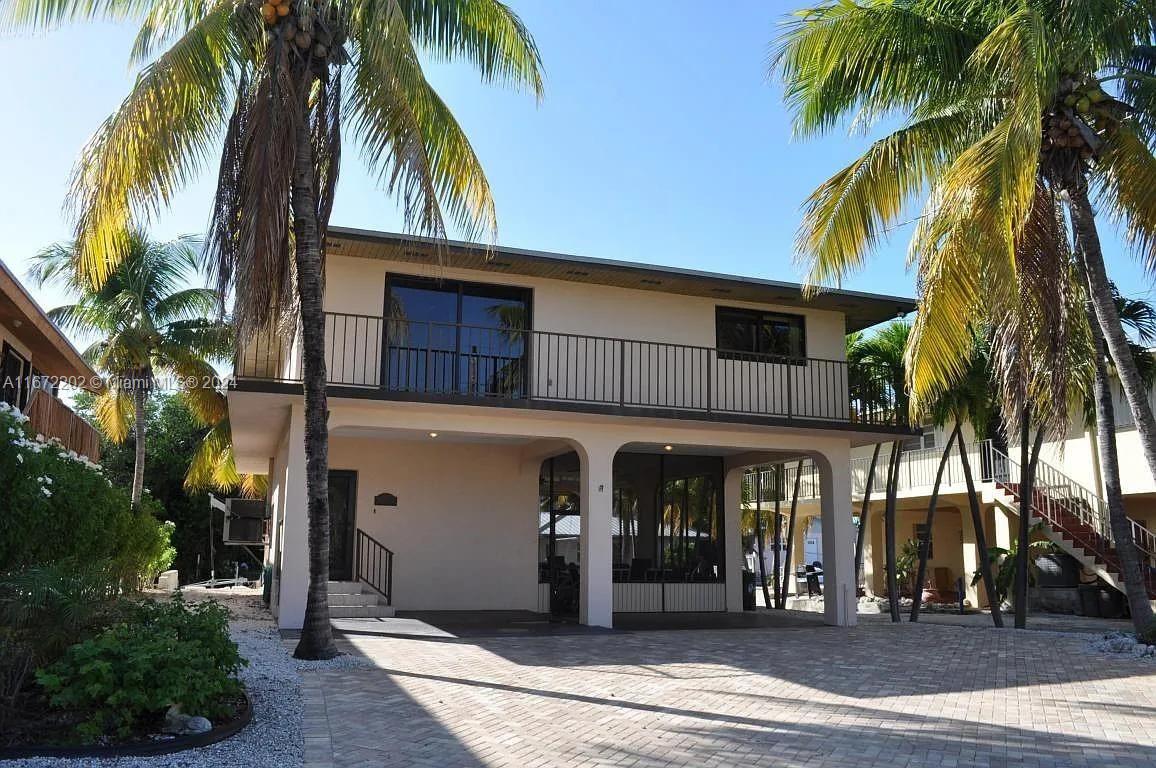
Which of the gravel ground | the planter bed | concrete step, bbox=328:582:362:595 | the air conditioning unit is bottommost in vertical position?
the gravel ground

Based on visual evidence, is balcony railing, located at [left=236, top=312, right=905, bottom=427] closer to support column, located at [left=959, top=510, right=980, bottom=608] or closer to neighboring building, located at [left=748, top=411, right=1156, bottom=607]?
neighboring building, located at [left=748, top=411, right=1156, bottom=607]

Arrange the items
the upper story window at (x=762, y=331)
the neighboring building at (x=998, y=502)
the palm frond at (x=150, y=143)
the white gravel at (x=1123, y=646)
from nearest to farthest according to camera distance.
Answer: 1. the palm frond at (x=150, y=143)
2. the white gravel at (x=1123, y=646)
3. the upper story window at (x=762, y=331)
4. the neighboring building at (x=998, y=502)

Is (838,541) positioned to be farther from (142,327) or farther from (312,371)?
(142,327)

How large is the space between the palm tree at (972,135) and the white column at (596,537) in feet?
14.1

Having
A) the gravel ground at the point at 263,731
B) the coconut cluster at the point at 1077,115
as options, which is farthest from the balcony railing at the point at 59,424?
the coconut cluster at the point at 1077,115

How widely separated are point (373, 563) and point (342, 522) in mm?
887

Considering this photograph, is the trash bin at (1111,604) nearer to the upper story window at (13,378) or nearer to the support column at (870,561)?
the support column at (870,561)

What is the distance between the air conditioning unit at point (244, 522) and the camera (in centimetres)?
2305

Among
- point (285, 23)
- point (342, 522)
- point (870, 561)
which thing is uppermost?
point (285, 23)

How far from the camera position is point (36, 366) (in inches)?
696

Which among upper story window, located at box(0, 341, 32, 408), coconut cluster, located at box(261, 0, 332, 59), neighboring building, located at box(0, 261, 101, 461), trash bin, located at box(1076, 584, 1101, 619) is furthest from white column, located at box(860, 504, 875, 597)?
coconut cluster, located at box(261, 0, 332, 59)

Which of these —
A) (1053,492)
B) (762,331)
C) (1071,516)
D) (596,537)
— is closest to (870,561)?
(1053,492)

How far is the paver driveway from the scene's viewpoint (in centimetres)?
585

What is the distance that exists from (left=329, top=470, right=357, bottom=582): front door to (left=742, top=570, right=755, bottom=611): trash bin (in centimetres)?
749
